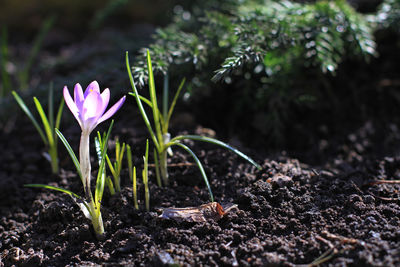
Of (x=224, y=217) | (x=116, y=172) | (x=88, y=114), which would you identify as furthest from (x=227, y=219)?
(x=88, y=114)

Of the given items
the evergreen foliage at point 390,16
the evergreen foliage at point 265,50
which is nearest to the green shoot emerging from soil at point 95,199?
the evergreen foliage at point 265,50

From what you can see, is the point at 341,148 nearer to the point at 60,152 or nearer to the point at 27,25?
the point at 60,152

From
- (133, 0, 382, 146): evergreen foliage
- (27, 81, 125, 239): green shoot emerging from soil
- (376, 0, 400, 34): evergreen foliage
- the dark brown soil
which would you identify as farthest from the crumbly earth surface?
(376, 0, 400, 34): evergreen foliage

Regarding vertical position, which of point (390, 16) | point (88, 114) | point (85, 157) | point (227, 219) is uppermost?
point (390, 16)

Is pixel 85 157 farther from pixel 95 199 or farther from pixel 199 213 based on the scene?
pixel 199 213

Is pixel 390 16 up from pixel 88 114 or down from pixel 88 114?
up

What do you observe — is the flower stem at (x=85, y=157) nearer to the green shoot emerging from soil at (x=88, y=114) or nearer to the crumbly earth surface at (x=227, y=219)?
the green shoot emerging from soil at (x=88, y=114)

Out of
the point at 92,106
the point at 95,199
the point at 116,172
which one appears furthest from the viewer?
the point at 116,172
